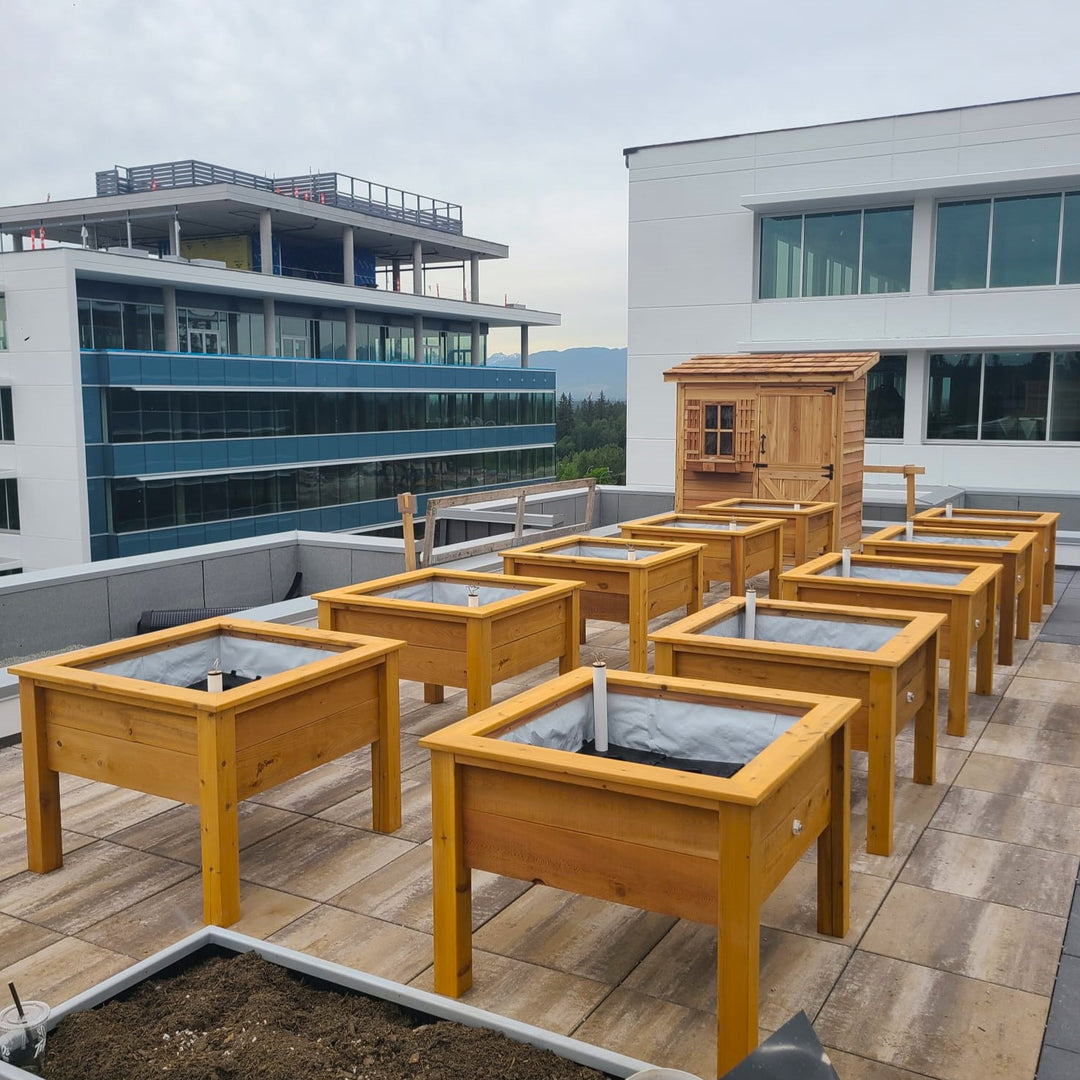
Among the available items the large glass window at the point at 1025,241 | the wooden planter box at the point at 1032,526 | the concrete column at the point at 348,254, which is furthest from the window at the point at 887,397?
the concrete column at the point at 348,254

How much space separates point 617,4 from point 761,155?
30.0ft

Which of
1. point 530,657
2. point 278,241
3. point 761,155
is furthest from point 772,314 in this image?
point 278,241

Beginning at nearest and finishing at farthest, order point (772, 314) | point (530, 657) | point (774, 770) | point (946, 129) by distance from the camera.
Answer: point (774, 770)
point (530, 657)
point (946, 129)
point (772, 314)

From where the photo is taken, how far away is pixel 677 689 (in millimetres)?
3908

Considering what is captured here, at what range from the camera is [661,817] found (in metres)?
3.11

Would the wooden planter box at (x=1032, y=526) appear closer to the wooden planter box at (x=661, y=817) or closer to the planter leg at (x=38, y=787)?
the wooden planter box at (x=661, y=817)

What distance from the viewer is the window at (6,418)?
38438mm

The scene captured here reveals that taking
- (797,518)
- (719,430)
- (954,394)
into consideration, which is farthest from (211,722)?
(954,394)

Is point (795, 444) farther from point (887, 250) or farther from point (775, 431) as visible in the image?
point (887, 250)

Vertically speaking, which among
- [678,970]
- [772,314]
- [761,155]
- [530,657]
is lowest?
[678,970]

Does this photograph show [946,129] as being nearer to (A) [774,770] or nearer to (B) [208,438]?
(A) [774,770]

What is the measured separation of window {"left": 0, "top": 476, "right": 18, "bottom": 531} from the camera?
127ft

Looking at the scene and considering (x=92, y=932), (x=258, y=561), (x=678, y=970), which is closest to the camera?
(x=678, y=970)

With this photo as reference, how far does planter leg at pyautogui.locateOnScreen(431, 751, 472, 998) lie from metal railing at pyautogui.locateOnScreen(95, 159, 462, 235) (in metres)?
44.2
